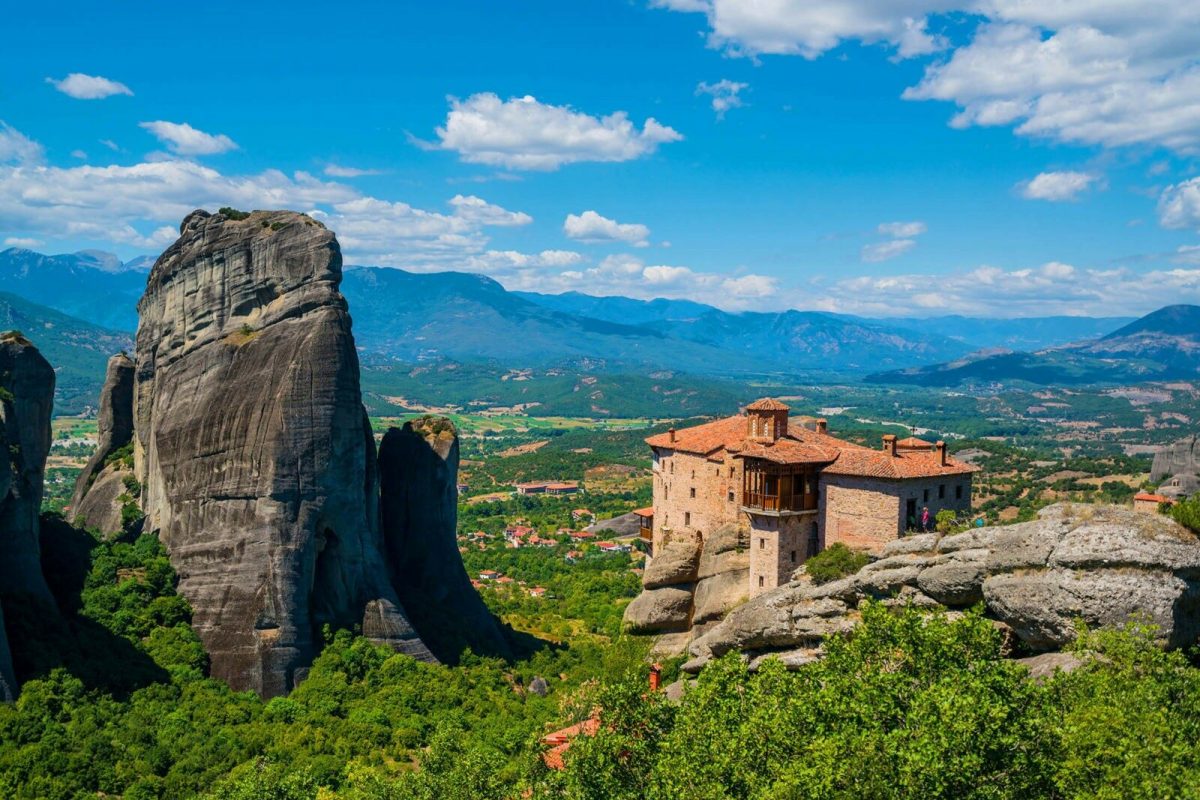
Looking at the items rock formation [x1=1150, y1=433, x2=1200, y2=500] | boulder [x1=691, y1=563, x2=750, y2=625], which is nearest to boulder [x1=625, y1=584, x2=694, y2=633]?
boulder [x1=691, y1=563, x2=750, y2=625]

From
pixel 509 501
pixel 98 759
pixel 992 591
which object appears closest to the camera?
pixel 992 591

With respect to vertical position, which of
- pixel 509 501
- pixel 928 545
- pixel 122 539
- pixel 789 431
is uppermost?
pixel 789 431

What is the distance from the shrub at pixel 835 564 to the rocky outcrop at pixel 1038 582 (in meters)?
1.18

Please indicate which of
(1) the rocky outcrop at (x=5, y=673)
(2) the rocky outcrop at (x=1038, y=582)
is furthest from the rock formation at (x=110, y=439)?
(2) the rocky outcrop at (x=1038, y=582)

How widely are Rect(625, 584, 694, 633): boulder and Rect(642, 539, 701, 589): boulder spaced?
360 mm

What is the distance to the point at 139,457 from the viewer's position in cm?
6006

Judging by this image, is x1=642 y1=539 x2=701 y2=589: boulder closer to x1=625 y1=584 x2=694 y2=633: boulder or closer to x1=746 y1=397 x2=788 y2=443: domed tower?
x1=625 y1=584 x2=694 y2=633: boulder

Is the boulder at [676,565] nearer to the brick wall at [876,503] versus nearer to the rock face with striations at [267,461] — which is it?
the brick wall at [876,503]

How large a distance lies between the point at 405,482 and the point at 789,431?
25356mm

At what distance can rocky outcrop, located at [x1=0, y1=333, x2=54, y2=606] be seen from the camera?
4525 cm

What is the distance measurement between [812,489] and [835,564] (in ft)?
13.9

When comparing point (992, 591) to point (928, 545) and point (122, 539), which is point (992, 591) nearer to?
point (928, 545)

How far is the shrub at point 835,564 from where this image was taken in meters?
38.8

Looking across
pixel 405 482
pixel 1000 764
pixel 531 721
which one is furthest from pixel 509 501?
pixel 1000 764
